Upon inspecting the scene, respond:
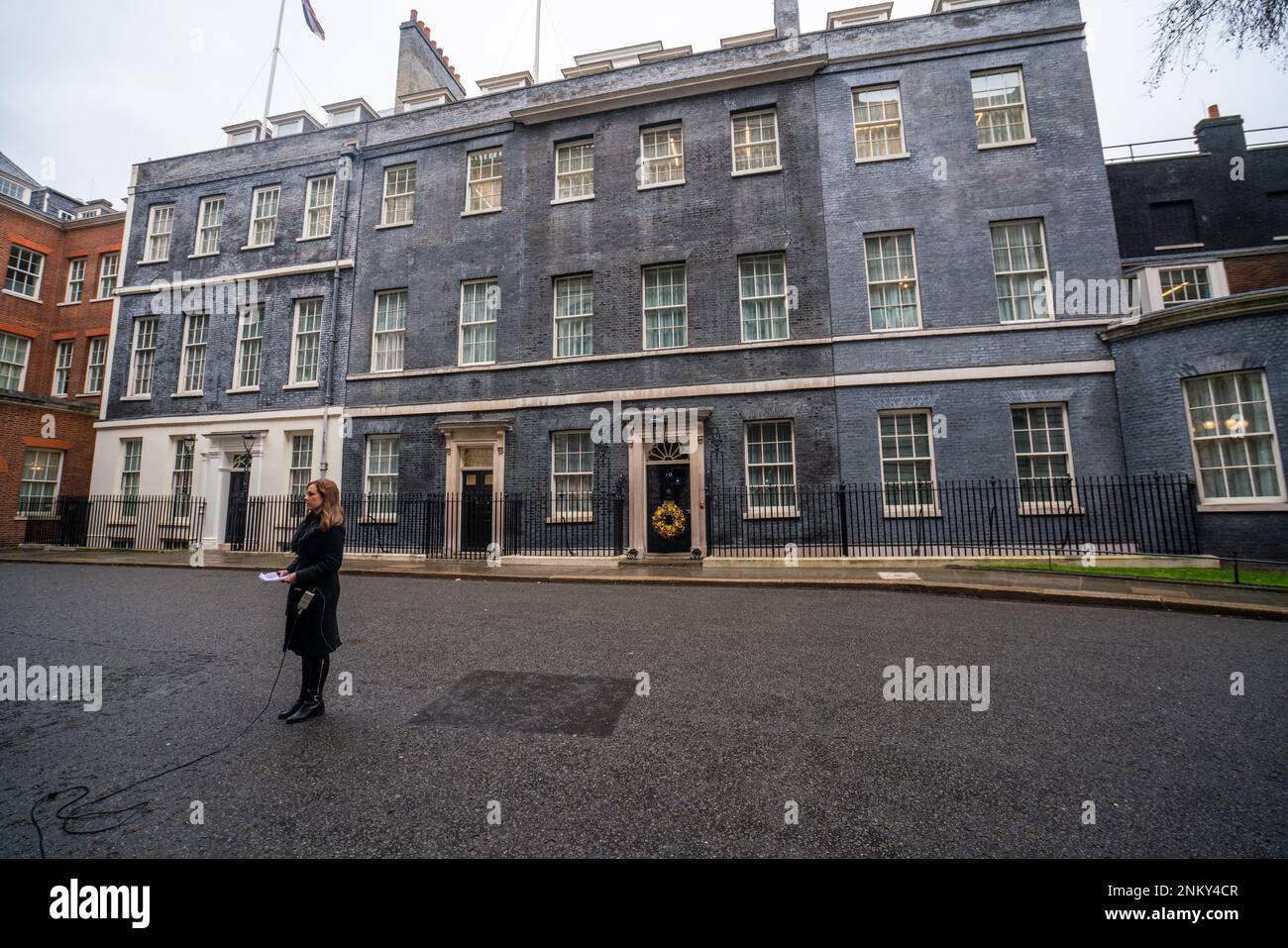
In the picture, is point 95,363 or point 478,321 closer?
point 478,321

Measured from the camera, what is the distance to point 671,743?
3.43 metres

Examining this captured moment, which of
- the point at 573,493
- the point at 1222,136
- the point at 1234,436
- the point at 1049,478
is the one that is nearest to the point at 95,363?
the point at 573,493

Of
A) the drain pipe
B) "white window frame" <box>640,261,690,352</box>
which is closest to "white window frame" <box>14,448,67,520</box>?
the drain pipe

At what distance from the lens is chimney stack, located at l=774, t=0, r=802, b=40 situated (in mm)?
15461

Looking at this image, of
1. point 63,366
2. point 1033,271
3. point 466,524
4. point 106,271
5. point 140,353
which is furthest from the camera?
point 106,271

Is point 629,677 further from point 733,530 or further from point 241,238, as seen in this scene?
point 241,238

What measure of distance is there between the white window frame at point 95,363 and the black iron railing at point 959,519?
999 inches

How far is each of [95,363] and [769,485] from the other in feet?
90.0

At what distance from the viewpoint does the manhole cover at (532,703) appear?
148 inches

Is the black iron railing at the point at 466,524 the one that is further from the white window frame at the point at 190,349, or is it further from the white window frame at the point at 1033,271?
the white window frame at the point at 1033,271

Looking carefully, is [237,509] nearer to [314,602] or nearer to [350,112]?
[350,112]

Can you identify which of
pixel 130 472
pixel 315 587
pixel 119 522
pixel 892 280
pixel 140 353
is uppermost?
pixel 140 353

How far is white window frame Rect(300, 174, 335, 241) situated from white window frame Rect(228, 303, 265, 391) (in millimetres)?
3149

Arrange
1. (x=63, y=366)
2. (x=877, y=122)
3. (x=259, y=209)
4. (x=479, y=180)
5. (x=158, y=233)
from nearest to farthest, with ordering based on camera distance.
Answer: (x=877, y=122)
(x=479, y=180)
(x=259, y=209)
(x=158, y=233)
(x=63, y=366)
